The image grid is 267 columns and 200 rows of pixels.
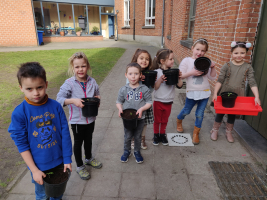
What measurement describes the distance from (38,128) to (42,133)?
2.4 inches

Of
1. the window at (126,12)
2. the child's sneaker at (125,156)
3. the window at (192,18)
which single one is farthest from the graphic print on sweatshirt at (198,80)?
→ the window at (126,12)

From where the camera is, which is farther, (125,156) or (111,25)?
(111,25)

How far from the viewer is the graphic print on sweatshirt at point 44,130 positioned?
1.75 metres

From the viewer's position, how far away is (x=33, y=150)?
1785 mm

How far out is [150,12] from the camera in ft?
53.6

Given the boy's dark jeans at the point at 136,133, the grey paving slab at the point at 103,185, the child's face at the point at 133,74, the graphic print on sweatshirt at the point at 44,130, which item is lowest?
the grey paving slab at the point at 103,185

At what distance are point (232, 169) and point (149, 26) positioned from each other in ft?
49.9

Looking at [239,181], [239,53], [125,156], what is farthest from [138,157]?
[239,53]

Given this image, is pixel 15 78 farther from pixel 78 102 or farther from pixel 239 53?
pixel 239 53

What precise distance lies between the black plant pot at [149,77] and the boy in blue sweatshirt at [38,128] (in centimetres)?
124

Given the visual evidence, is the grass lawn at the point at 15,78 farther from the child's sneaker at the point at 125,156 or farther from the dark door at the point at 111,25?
the dark door at the point at 111,25

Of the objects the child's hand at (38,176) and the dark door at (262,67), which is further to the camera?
the dark door at (262,67)

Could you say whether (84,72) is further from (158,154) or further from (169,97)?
(158,154)

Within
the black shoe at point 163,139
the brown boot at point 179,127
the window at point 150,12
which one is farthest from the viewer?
the window at point 150,12
